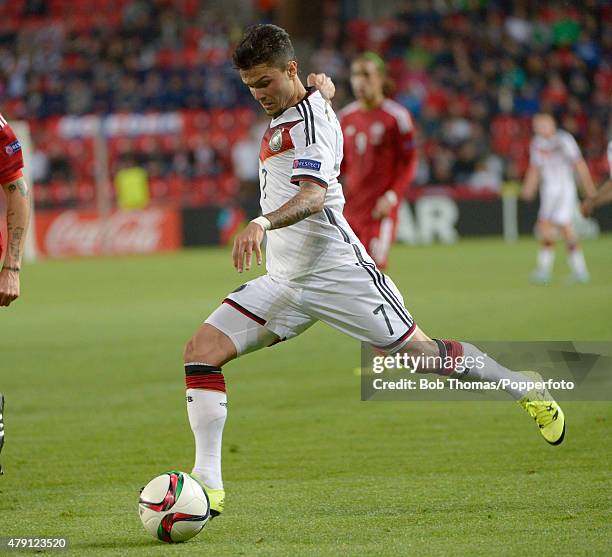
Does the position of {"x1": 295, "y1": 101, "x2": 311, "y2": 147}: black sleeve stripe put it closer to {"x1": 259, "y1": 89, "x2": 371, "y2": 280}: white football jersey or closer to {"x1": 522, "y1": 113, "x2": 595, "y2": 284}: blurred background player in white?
{"x1": 259, "y1": 89, "x2": 371, "y2": 280}: white football jersey

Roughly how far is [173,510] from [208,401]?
1.85 ft

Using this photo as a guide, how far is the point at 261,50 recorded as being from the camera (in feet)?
16.5

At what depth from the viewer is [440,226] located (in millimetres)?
25156

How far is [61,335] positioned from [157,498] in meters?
7.58

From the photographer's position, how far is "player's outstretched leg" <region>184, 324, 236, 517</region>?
5.01m

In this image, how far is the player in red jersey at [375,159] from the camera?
9.46 meters

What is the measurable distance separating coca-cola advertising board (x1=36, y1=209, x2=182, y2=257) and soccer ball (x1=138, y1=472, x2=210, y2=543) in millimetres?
19923

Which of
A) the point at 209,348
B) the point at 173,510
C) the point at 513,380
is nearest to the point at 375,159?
the point at 513,380

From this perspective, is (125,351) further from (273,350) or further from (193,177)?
(193,177)

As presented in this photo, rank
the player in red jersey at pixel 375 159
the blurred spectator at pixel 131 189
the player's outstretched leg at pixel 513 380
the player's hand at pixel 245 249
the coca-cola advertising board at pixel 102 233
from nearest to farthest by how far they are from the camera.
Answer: the player's hand at pixel 245 249, the player's outstretched leg at pixel 513 380, the player in red jersey at pixel 375 159, the coca-cola advertising board at pixel 102 233, the blurred spectator at pixel 131 189

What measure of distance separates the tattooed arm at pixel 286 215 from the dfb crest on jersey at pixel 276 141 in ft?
0.89

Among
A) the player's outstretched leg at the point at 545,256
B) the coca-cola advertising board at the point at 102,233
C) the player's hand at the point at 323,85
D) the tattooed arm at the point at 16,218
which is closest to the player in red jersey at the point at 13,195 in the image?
the tattooed arm at the point at 16,218

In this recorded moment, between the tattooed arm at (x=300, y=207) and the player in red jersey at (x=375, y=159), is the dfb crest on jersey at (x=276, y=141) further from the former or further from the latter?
the player in red jersey at (x=375, y=159)

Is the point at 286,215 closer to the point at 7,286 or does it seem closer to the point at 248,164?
the point at 7,286
